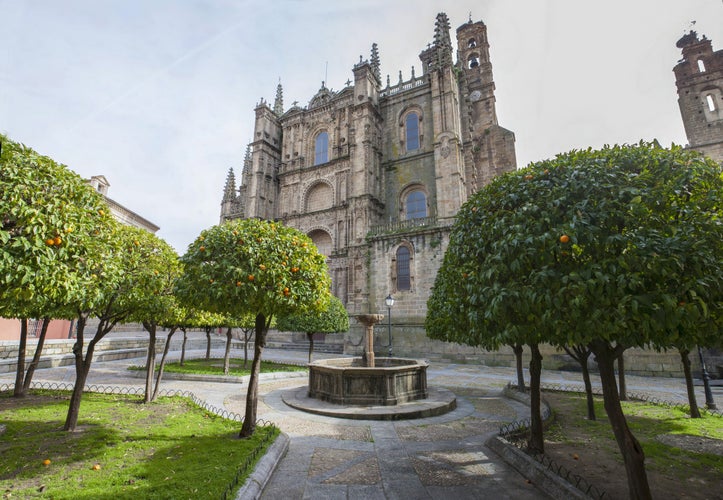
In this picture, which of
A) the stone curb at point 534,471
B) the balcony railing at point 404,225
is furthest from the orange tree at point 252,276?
the balcony railing at point 404,225

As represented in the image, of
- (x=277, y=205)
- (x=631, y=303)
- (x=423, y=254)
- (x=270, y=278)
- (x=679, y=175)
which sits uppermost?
(x=277, y=205)

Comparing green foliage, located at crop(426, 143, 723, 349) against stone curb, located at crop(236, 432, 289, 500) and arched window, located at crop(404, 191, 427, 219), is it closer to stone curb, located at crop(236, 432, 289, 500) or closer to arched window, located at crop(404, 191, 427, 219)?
stone curb, located at crop(236, 432, 289, 500)

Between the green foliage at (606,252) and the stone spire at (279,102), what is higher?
the stone spire at (279,102)

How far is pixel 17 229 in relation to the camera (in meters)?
4.06

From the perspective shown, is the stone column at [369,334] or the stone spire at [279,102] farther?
the stone spire at [279,102]

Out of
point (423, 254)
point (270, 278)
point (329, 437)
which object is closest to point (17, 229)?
point (270, 278)

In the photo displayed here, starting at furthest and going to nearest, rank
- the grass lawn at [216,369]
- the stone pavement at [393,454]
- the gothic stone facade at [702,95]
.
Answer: the gothic stone facade at [702,95]
the grass lawn at [216,369]
the stone pavement at [393,454]

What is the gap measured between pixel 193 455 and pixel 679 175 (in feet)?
A: 25.2

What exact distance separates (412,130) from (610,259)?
31249 millimetres

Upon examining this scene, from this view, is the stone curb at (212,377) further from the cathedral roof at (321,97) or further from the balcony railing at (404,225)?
the cathedral roof at (321,97)

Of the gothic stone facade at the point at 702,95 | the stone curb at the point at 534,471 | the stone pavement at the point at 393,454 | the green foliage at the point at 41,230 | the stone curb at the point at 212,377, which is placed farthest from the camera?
the gothic stone facade at the point at 702,95

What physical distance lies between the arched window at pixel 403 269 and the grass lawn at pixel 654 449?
15.7m

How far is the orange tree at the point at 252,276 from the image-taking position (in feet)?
20.2

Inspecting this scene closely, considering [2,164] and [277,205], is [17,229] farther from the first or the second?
[277,205]
